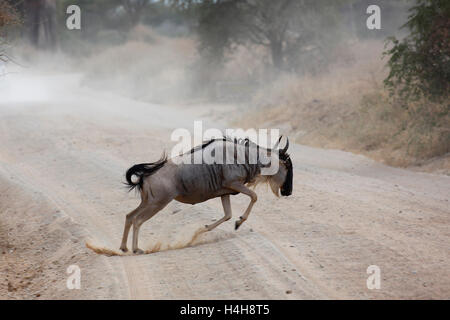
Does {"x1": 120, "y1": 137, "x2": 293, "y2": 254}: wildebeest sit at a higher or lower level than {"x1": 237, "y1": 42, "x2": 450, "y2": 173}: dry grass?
lower

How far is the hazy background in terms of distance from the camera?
54.1 ft

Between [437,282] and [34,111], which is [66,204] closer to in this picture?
[437,282]

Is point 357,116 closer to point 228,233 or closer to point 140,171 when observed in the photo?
point 228,233

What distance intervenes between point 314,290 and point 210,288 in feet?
3.59

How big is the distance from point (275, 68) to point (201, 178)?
2489 centimetres

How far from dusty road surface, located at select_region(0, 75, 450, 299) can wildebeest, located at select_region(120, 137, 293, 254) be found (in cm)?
56

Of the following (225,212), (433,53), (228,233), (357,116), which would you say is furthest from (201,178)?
(357,116)

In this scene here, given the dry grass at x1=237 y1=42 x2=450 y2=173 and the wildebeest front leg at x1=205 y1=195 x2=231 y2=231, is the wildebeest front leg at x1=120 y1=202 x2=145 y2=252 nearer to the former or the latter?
the wildebeest front leg at x1=205 y1=195 x2=231 y2=231

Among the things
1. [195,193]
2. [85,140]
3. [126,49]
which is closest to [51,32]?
[126,49]

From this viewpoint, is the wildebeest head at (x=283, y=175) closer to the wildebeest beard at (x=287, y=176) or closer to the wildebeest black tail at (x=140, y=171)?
the wildebeest beard at (x=287, y=176)

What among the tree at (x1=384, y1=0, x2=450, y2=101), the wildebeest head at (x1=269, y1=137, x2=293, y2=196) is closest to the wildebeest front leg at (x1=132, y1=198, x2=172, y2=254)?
the wildebeest head at (x1=269, y1=137, x2=293, y2=196)

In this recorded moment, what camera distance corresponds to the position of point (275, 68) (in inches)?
1249

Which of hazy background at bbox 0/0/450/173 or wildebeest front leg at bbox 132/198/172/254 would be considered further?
hazy background at bbox 0/0/450/173

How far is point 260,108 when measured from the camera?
2428 cm
